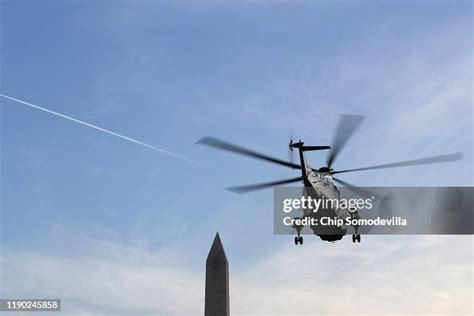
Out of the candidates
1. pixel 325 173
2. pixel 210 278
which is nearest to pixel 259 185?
pixel 325 173

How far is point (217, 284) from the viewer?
36.4 m

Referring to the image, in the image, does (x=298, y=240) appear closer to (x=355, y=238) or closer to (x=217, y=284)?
(x=355, y=238)

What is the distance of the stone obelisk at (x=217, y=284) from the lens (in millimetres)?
35938

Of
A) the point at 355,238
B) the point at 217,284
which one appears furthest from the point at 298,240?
the point at 217,284

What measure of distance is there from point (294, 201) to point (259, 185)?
7.05 feet

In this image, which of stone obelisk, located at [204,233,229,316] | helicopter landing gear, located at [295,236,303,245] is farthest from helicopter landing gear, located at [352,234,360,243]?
stone obelisk, located at [204,233,229,316]

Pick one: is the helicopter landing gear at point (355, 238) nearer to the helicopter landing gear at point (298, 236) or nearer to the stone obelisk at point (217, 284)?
the helicopter landing gear at point (298, 236)

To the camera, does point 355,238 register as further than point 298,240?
Yes

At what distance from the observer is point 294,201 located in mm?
27734

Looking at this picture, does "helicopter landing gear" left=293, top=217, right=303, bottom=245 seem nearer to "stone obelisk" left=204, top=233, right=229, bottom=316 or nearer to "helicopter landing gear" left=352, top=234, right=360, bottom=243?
"helicopter landing gear" left=352, top=234, right=360, bottom=243

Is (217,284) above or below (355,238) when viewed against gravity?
below

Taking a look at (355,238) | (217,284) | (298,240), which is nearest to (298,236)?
(298,240)

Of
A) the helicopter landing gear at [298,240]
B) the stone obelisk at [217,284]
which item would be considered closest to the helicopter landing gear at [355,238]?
the helicopter landing gear at [298,240]

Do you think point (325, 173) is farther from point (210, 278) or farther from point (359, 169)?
point (210, 278)
